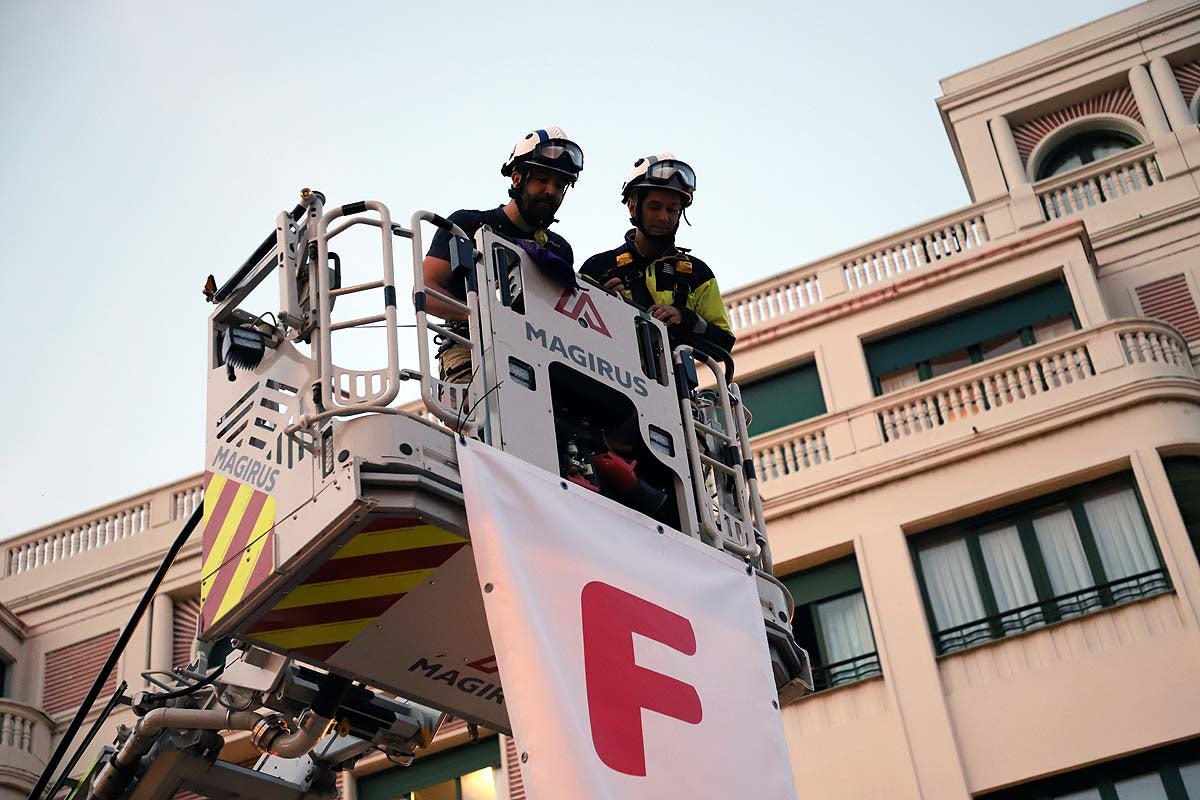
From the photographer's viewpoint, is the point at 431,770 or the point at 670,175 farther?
the point at 431,770

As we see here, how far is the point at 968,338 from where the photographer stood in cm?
2194

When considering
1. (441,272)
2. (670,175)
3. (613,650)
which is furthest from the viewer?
(670,175)

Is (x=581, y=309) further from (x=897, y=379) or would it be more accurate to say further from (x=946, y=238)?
(x=946, y=238)

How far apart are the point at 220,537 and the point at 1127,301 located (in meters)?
16.6

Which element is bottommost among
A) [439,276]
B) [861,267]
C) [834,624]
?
[439,276]

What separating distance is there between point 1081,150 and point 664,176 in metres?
16.9

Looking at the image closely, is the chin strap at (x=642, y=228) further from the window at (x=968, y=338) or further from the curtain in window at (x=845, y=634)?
the window at (x=968, y=338)

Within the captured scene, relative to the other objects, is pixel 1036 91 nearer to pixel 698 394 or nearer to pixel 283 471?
pixel 698 394

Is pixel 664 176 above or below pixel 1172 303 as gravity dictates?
below

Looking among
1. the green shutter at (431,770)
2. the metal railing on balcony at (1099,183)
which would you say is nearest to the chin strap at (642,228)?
the green shutter at (431,770)

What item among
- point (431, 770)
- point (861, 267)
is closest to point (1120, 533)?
point (861, 267)

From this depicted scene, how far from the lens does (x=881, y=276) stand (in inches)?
904

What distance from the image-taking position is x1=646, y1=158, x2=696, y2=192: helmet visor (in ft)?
32.4

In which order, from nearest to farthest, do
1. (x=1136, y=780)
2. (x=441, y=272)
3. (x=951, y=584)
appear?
(x=441, y=272) < (x=1136, y=780) < (x=951, y=584)
